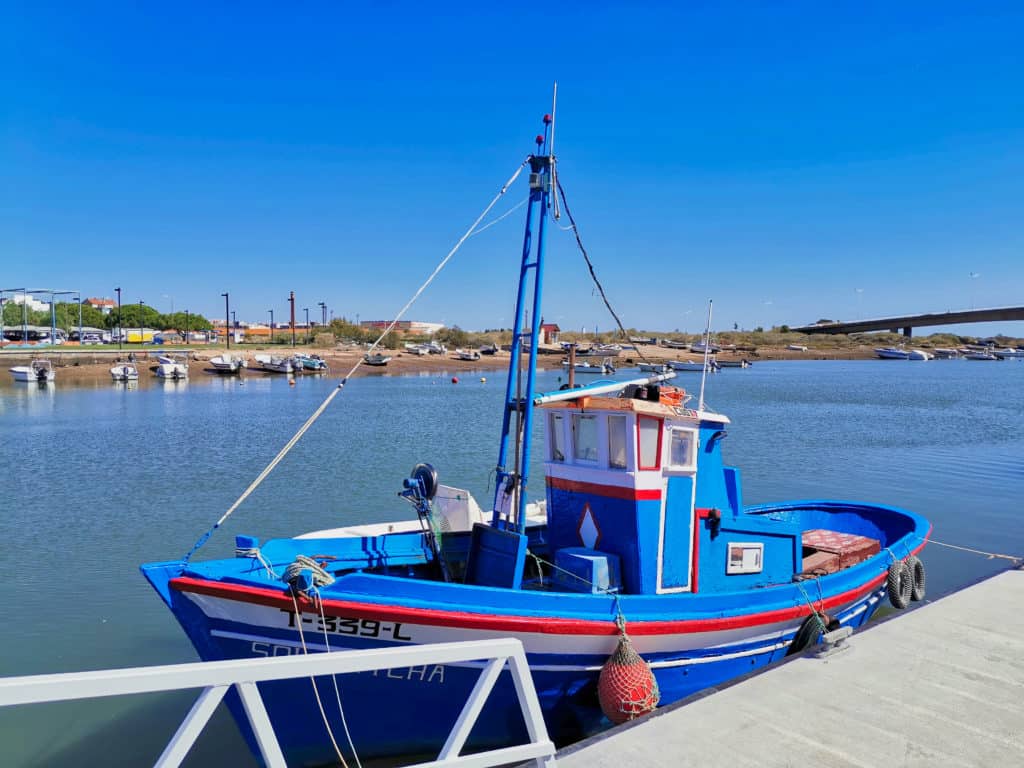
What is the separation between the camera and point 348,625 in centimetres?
756

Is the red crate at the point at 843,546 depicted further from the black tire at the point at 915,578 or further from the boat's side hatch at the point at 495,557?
the boat's side hatch at the point at 495,557

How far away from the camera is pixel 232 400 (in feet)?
181

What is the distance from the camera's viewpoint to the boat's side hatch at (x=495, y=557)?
8.80 m

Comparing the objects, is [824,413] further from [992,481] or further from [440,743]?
[440,743]

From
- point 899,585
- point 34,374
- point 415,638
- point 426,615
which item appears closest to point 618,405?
point 426,615

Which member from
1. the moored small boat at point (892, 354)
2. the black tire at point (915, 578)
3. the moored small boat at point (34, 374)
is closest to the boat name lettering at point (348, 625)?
the black tire at point (915, 578)

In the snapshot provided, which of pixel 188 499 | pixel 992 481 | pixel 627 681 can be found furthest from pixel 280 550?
pixel 992 481

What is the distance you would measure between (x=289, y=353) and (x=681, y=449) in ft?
318

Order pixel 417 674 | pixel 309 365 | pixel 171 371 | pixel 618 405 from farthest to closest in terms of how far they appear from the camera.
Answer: pixel 309 365 < pixel 171 371 < pixel 618 405 < pixel 417 674

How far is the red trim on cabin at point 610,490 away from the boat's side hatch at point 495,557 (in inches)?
38.5

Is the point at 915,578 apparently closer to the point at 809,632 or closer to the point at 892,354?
the point at 809,632

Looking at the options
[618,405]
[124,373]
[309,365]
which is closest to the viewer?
[618,405]

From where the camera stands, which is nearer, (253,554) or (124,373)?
(253,554)

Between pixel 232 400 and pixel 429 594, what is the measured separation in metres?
50.9
